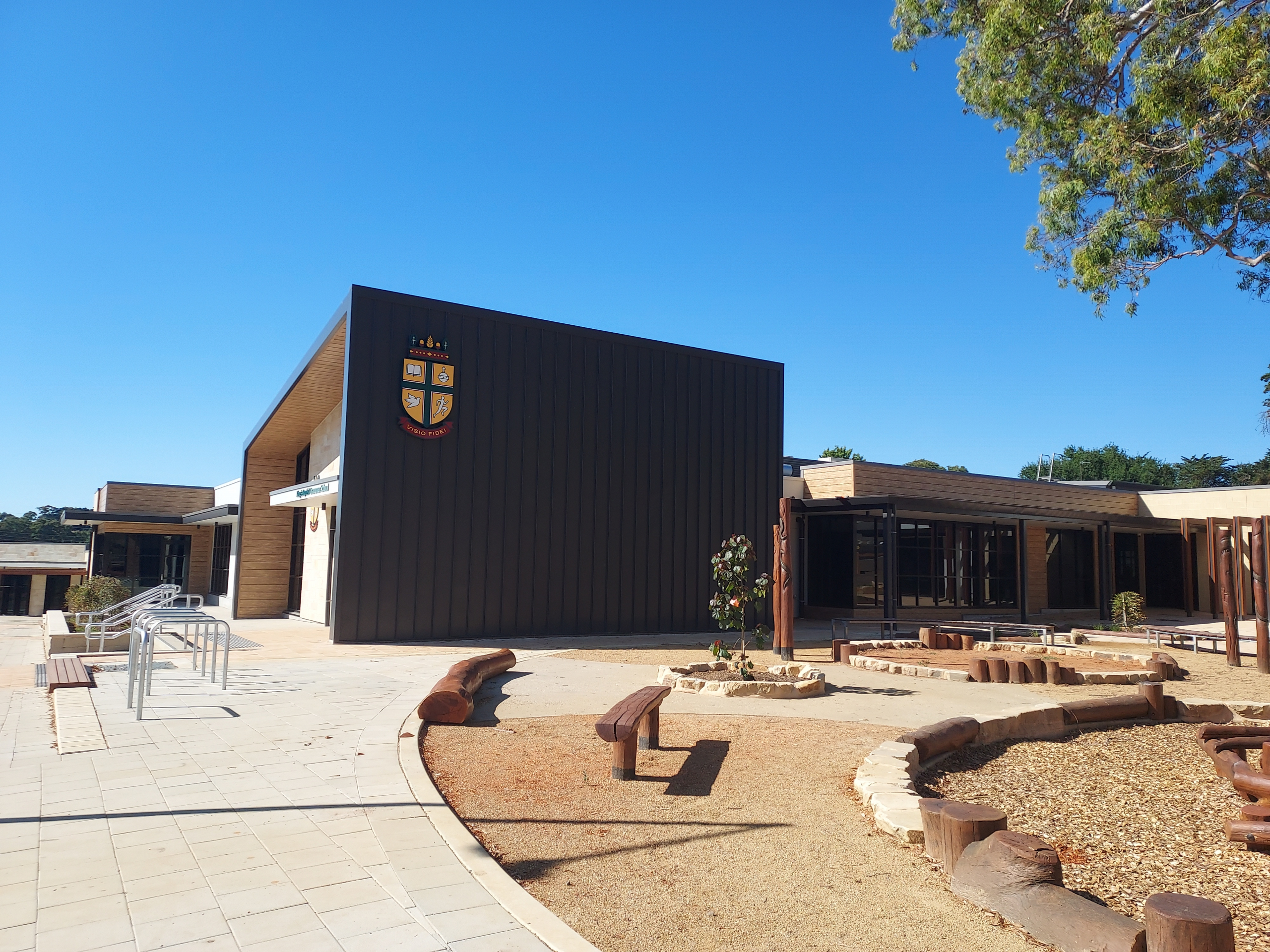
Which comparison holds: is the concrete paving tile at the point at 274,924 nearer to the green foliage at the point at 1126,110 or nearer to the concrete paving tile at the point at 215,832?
the concrete paving tile at the point at 215,832

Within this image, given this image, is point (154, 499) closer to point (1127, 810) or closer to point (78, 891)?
point (78, 891)

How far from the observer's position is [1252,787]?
5.02 meters

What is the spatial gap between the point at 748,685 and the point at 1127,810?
447 centimetres

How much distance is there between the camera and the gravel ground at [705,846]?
11.1ft

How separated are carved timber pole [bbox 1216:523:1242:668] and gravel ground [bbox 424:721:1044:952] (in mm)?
10073

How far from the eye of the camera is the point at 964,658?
44.6 feet

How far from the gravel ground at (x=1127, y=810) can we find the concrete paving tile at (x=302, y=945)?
10.8 ft

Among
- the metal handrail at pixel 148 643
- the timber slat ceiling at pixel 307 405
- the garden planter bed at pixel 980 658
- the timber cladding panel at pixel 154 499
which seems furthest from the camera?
the timber cladding panel at pixel 154 499

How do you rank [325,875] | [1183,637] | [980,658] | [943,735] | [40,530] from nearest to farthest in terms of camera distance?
[325,875]
[943,735]
[980,658]
[1183,637]
[40,530]

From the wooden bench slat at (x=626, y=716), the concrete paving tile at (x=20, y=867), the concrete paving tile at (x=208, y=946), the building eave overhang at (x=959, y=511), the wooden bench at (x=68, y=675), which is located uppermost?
the building eave overhang at (x=959, y=511)

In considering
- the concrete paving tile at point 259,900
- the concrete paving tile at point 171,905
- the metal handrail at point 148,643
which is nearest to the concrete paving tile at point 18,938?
the concrete paving tile at point 171,905

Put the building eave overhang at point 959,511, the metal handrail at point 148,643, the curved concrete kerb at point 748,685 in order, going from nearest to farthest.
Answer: the metal handrail at point 148,643
the curved concrete kerb at point 748,685
the building eave overhang at point 959,511

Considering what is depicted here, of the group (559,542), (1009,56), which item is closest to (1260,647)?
(1009,56)

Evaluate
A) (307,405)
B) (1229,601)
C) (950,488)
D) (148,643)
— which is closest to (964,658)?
(1229,601)
